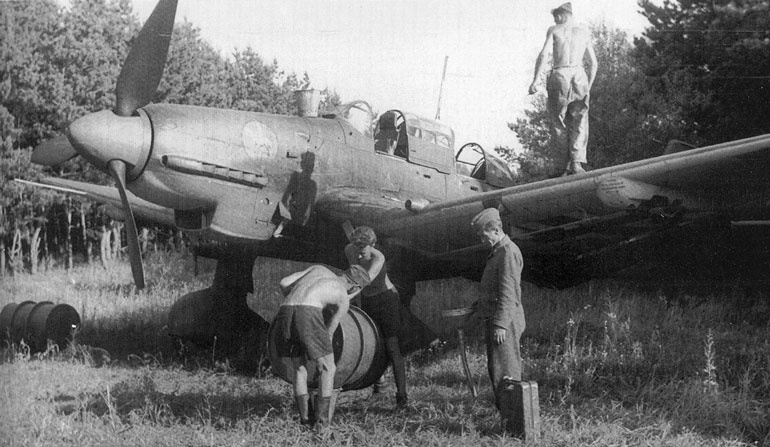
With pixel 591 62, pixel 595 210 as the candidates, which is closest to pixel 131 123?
pixel 595 210

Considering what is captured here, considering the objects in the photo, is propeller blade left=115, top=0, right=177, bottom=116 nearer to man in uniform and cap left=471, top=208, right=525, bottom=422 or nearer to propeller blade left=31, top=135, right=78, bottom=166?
propeller blade left=31, top=135, right=78, bottom=166

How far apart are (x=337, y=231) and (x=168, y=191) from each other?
1915mm

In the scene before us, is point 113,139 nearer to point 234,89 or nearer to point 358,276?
point 358,276

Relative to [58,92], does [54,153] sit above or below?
below

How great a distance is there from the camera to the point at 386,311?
235 inches

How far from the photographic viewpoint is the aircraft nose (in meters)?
6.15

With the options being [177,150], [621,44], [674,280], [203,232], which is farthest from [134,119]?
[621,44]

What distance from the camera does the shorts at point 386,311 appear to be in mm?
5926

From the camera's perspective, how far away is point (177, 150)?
21.5 feet

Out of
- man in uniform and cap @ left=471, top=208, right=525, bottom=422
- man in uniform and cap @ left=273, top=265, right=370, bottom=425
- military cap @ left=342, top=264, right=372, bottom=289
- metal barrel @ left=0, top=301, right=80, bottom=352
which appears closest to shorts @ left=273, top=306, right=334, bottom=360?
man in uniform and cap @ left=273, top=265, right=370, bottom=425

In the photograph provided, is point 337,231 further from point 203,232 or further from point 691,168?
point 691,168

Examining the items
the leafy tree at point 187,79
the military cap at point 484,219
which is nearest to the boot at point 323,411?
the military cap at point 484,219

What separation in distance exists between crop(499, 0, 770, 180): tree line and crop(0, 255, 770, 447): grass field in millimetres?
4962

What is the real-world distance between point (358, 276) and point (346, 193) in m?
2.03
